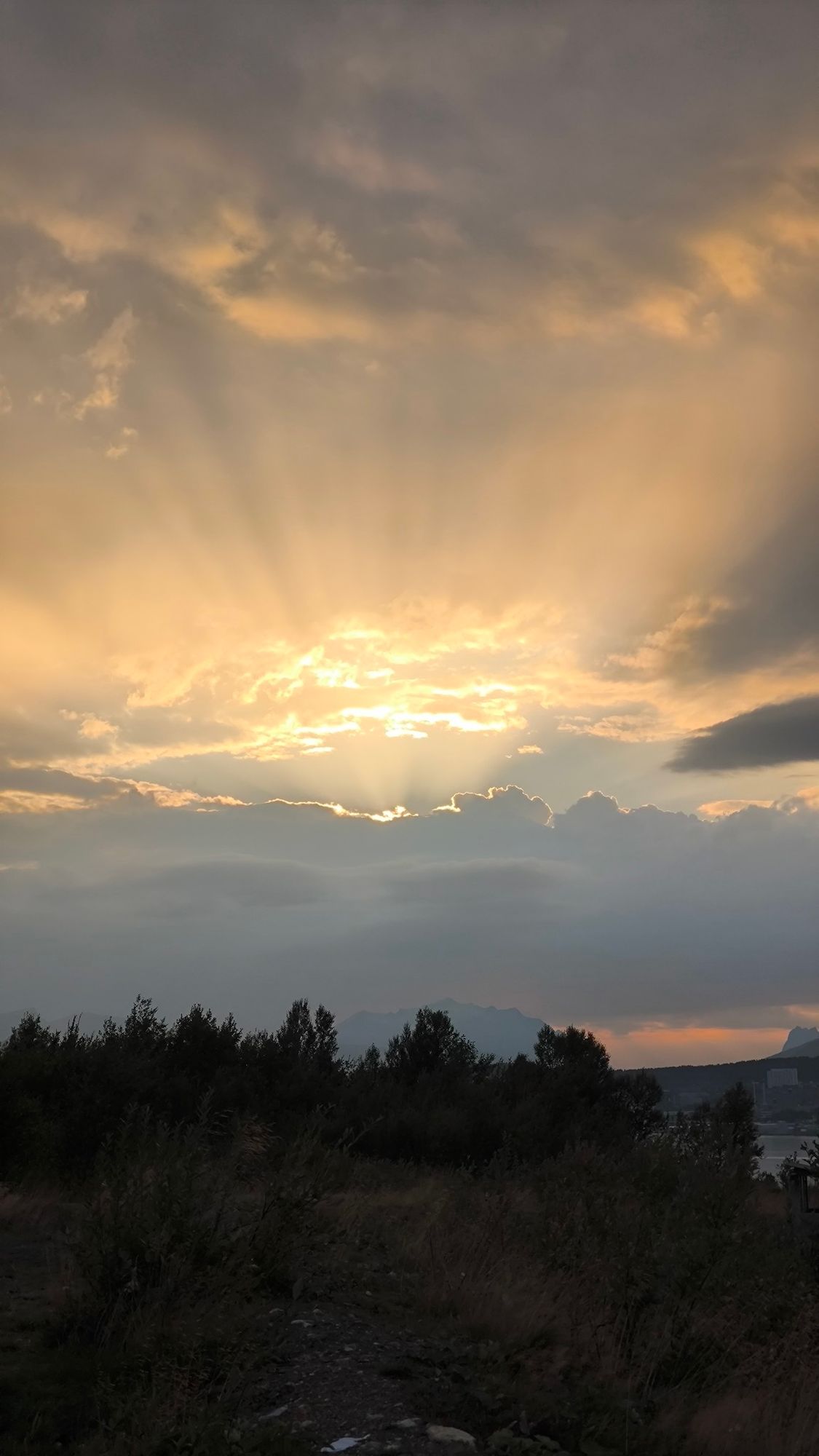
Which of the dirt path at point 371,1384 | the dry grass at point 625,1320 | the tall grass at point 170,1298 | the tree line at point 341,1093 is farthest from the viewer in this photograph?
the tree line at point 341,1093

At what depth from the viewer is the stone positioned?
625 cm

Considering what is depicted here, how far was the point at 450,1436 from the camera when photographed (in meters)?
6.32

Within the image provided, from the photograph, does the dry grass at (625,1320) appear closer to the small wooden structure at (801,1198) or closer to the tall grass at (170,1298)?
the tall grass at (170,1298)

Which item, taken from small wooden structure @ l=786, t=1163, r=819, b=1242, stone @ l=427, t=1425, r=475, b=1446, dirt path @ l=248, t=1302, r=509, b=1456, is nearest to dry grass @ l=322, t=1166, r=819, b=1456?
dirt path @ l=248, t=1302, r=509, b=1456

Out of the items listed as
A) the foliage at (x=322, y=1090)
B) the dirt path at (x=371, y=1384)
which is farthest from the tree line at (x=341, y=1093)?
the dirt path at (x=371, y=1384)

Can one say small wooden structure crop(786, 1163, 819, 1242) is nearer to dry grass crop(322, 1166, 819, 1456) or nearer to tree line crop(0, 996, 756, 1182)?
tree line crop(0, 996, 756, 1182)

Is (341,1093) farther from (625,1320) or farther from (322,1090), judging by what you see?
(625,1320)

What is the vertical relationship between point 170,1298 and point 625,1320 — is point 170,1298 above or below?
above

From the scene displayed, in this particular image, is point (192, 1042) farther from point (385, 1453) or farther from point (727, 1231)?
point (385, 1453)

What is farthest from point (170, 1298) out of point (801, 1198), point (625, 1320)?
point (801, 1198)

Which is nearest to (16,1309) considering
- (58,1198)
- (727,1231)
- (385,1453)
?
(385,1453)

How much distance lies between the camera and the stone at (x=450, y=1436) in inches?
246

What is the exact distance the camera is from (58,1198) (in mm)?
15969

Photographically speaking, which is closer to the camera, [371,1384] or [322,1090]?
[371,1384]
